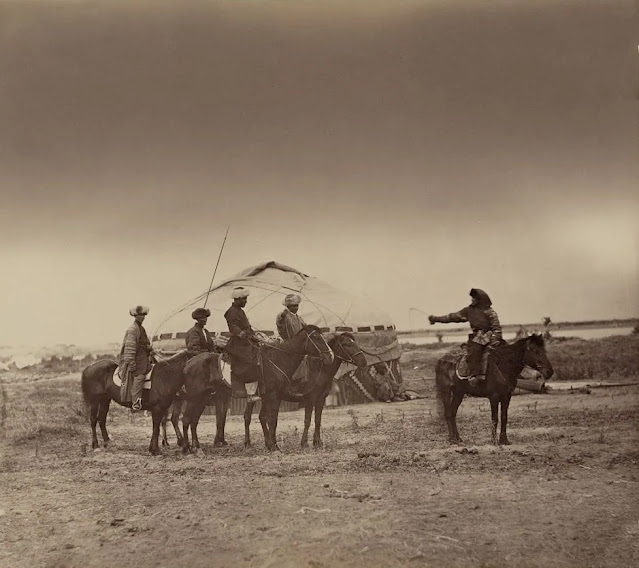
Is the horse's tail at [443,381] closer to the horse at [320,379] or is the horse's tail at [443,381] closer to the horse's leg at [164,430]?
the horse at [320,379]

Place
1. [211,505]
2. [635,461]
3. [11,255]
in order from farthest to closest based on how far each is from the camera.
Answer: [11,255] → [635,461] → [211,505]

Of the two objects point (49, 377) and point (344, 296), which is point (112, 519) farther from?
point (344, 296)

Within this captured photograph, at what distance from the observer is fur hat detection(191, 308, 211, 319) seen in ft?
11.5

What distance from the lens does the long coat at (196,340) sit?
3.55 meters

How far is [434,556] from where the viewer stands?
292 cm

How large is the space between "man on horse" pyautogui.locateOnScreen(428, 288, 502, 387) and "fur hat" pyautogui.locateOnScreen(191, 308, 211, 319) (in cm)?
131

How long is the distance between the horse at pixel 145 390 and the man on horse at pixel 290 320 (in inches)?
22.2

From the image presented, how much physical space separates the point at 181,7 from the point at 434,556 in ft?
10.8

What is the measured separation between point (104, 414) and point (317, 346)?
Answer: 4.08 feet

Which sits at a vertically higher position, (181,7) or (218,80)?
(181,7)

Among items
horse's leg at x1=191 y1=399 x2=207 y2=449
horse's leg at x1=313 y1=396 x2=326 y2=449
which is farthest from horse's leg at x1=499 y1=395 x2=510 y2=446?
horse's leg at x1=191 y1=399 x2=207 y2=449

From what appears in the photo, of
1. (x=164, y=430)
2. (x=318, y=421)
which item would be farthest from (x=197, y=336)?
(x=318, y=421)

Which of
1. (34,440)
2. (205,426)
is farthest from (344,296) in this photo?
(34,440)

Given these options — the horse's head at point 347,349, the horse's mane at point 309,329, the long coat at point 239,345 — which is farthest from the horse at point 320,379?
the long coat at point 239,345
